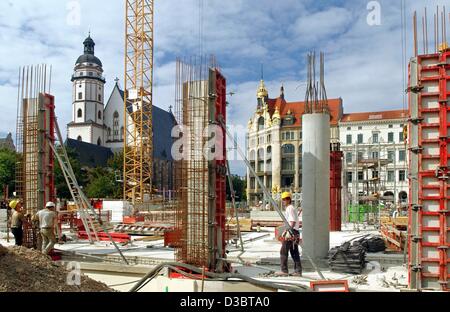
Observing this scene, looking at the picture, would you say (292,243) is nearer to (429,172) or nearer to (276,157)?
(429,172)

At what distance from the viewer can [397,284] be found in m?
7.22

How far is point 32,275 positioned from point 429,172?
6059 millimetres

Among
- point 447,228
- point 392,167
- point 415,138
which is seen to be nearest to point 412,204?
point 447,228

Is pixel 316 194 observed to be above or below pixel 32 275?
above

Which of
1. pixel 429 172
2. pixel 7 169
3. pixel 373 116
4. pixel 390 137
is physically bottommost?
pixel 429 172

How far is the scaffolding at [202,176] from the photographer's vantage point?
7.80 meters

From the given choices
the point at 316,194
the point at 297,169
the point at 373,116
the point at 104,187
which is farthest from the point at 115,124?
the point at 316,194

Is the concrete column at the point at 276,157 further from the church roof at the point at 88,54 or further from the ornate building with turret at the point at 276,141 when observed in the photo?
the church roof at the point at 88,54

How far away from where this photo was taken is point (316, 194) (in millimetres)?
9406

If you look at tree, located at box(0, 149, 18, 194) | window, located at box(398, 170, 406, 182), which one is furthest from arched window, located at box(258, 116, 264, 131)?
tree, located at box(0, 149, 18, 194)

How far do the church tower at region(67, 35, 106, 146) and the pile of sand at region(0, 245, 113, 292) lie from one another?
78.2m

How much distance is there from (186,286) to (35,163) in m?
5.77

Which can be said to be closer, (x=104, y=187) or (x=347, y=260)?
(x=347, y=260)
